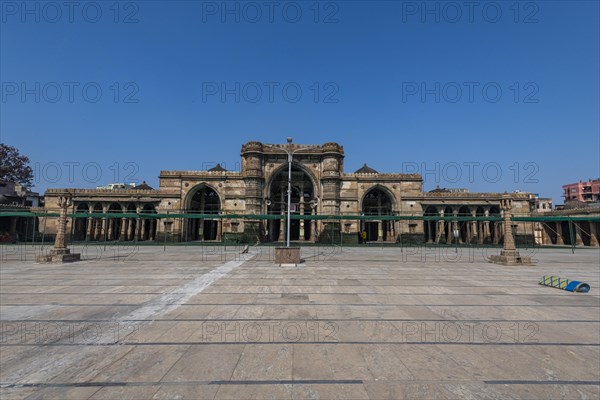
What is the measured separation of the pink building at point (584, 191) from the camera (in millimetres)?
86312

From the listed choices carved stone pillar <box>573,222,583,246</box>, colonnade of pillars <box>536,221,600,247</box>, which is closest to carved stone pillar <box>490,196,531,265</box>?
colonnade of pillars <box>536,221,600,247</box>

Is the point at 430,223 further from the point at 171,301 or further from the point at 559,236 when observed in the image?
the point at 171,301

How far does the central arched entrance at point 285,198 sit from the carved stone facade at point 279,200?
0.16 metres

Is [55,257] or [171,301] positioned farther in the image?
[55,257]

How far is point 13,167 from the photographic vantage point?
5875 cm

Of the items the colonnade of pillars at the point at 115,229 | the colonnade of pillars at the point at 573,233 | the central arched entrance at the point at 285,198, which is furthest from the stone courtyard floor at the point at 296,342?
the colonnade of pillars at the point at 573,233

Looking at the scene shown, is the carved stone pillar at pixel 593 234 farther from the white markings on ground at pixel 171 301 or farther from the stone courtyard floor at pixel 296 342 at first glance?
the white markings on ground at pixel 171 301

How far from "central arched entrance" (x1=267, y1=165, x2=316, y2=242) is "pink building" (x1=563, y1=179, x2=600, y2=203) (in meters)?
88.1

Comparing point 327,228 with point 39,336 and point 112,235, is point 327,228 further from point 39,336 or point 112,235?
point 39,336

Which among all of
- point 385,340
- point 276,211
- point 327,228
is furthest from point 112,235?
point 385,340

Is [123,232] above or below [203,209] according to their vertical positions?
below

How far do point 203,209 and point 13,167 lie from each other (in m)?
43.8

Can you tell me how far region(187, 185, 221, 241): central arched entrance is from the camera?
4647cm

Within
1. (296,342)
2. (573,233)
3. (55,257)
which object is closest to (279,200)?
(55,257)
